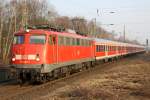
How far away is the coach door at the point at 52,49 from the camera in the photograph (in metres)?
21.8

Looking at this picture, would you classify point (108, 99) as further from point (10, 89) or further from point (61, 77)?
point (61, 77)

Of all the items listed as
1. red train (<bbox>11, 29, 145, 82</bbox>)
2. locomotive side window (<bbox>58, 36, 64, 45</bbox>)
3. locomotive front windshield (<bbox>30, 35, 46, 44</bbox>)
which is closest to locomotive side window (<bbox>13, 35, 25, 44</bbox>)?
red train (<bbox>11, 29, 145, 82</bbox>)

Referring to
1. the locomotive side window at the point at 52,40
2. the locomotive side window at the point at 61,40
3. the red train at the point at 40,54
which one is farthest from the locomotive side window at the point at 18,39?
the locomotive side window at the point at 61,40

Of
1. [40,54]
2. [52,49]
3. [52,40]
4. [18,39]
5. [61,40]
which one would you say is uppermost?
[18,39]

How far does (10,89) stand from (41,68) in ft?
7.08

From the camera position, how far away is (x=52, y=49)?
22.2 meters

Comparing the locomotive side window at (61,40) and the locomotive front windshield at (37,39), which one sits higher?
the locomotive front windshield at (37,39)

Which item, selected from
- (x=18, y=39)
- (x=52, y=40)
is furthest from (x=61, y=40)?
(x=18, y=39)

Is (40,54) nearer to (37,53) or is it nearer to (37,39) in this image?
(37,53)

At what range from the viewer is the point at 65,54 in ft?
83.2

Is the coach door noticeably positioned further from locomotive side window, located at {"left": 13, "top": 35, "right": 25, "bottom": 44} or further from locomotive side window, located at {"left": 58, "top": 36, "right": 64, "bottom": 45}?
locomotive side window, located at {"left": 13, "top": 35, "right": 25, "bottom": 44}

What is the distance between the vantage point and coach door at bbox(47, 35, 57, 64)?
21836 mm

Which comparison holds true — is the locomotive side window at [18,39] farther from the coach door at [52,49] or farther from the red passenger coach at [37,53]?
the coach door at [52,49]

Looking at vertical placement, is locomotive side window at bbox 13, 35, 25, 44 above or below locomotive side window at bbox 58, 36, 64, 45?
above
